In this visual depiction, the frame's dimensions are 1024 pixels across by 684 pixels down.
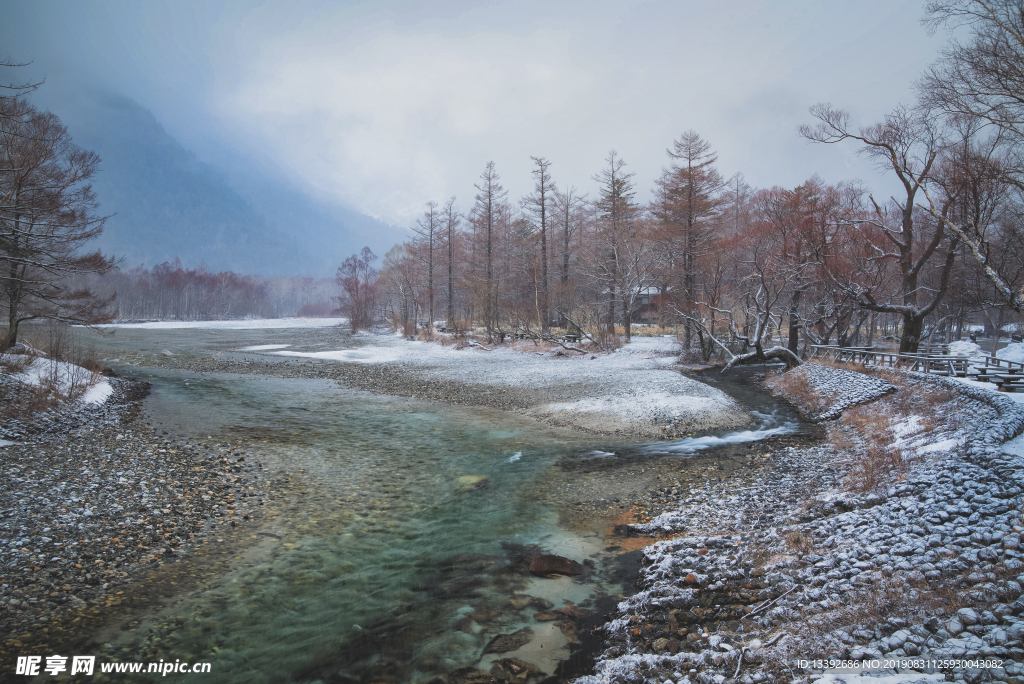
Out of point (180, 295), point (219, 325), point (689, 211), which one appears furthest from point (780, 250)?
point (180, 295)

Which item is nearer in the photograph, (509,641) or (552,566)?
(509,641)

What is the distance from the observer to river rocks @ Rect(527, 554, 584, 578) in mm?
6727

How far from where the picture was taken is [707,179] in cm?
3247

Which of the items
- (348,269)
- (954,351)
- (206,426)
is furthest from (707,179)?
(348,269)

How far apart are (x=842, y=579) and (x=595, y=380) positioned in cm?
1636

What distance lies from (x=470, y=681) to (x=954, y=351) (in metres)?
41.5

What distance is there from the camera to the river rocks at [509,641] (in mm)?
5176

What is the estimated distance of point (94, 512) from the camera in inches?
303

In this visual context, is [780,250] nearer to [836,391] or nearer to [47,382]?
[836,391]

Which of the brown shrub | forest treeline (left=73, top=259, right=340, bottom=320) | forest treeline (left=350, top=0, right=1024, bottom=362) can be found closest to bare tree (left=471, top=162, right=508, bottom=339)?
forest treeline (left=350, top=0, right=1024, bottom=362)

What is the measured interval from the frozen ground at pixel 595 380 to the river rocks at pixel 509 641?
9.58 m

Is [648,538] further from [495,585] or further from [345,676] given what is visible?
[345,676]

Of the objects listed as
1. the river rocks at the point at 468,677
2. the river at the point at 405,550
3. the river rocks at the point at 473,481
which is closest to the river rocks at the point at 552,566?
the river at the point at 405,550

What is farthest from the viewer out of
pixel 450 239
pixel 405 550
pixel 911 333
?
pixel 450 239
